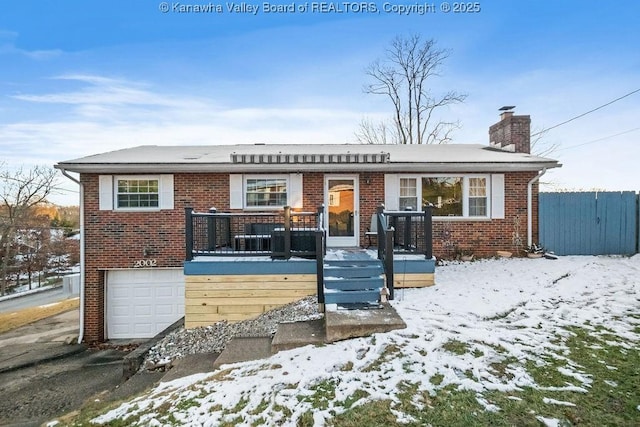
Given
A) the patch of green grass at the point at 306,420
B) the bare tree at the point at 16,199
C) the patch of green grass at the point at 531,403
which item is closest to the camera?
the patch of green grass at the point at 531,403

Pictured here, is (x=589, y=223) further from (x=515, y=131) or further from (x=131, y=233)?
(x=131, y=233)

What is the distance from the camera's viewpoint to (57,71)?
14.3 metres

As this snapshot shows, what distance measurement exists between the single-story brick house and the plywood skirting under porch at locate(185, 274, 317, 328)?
2.42 metres

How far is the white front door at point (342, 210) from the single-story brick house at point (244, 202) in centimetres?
3

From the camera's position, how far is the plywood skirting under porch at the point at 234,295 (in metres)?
6.50

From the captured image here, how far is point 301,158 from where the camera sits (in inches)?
342

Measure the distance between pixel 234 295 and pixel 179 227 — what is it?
3.66 m

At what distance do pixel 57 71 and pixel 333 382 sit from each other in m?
17.8

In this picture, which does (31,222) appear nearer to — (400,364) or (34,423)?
(34,423)

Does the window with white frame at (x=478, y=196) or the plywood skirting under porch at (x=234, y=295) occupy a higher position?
the window with white frame at (x=478, y=196)

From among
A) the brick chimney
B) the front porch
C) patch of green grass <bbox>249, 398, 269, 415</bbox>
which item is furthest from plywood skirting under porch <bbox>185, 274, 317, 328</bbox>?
the brick chimney

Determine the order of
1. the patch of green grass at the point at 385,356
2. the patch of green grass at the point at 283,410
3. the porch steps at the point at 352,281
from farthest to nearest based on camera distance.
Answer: the porch steps at the point at 352,281
the patch of green grass at the point at 385,356
the patch of green grass at the point at 283,410

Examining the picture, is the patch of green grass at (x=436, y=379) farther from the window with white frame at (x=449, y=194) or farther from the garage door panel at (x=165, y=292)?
the garage door panel at (x=165, y=292)

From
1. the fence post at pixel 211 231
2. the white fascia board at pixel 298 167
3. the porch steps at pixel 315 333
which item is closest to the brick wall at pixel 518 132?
the white fascia board at pixel 298 167
